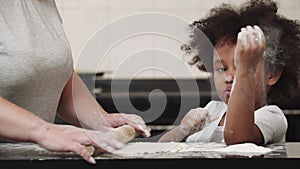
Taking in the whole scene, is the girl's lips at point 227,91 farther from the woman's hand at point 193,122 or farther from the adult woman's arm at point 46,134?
the adult woman's arm at point 46,134

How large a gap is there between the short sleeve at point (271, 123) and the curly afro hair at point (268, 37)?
37mm

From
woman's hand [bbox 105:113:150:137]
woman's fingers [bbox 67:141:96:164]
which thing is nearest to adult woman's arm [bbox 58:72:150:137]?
woman's hand [bbox 105:113:150:137]

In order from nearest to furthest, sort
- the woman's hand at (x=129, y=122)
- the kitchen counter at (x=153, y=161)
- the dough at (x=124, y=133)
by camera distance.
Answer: the kitchen counter at (x=153, y=161) < the dough at (x=124, y=133) < the woman's hand at (x=129, y=122)

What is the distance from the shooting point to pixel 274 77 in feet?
3.65

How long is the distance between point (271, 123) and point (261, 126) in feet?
0.15

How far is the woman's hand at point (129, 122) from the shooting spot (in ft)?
3.12

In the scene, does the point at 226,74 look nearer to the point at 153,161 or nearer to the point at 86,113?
the point at 86,113

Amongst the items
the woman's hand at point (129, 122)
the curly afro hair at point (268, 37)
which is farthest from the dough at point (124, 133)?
the curly afro hair at point (268, 37)

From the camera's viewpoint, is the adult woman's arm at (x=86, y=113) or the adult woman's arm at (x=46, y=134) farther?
the adult woman's arm at (x=86, y=113)

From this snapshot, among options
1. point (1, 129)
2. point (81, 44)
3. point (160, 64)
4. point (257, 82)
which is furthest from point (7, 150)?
point (81, 44)

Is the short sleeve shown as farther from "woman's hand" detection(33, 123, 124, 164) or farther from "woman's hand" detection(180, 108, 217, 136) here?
"woman's hand" detection(33, 123, 124, 164)

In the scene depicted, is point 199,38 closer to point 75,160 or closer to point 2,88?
point 2,88

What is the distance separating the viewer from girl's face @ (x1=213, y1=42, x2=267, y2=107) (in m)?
1.03

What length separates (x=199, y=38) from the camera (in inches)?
45.6
